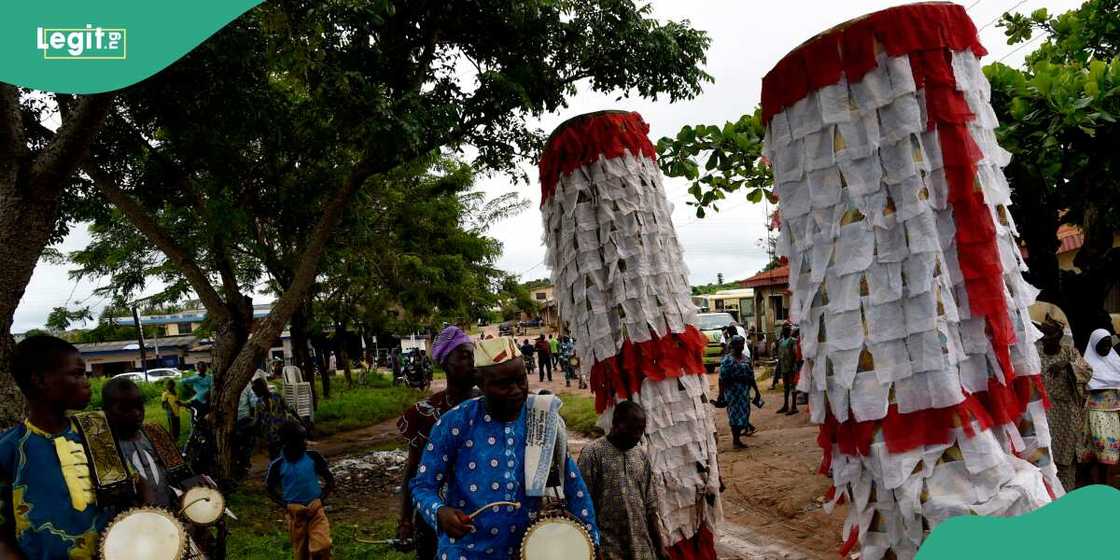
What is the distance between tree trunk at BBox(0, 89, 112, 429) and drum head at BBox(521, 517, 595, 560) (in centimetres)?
452

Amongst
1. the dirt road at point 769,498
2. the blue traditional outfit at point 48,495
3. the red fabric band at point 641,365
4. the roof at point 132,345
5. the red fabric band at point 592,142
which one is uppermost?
the roof at point 132,345

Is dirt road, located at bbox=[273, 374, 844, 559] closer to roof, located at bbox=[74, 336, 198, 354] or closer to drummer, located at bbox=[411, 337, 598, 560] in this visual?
drummer, located at bbox=[411, 337, 598, 560]

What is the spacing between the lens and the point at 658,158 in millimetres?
4582

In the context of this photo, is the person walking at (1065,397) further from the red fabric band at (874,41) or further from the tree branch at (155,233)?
the tree branch at (155,233)

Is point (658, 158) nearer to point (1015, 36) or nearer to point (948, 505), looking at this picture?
point (948, 505)

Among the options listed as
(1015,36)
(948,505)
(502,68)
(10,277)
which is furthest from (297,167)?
(948,505)

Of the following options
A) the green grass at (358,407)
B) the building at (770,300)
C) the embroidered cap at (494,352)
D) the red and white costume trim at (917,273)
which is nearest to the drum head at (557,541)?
the embroidered cap at (494,352)

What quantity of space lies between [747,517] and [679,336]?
3.08 m

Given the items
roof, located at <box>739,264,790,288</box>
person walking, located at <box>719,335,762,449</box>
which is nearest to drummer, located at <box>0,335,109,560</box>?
person walking, located at <box>719,335,762,449</box>

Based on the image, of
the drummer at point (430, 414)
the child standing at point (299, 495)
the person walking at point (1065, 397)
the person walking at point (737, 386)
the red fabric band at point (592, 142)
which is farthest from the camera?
the person walking at point (737, 386)

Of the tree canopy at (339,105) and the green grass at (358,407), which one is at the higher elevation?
the tree canopy at (339,105)

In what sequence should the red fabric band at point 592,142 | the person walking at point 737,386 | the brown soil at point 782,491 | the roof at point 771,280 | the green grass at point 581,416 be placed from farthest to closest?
1. the roof at point 771,280
2. the green grass at point 581,416
3. the person walking at point 737,386
4. the brown soil at point 782,491
5. the red fabric band at point 592,142

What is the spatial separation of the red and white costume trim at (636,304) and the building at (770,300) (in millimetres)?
19062

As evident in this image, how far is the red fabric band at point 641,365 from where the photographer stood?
4.14 meters
